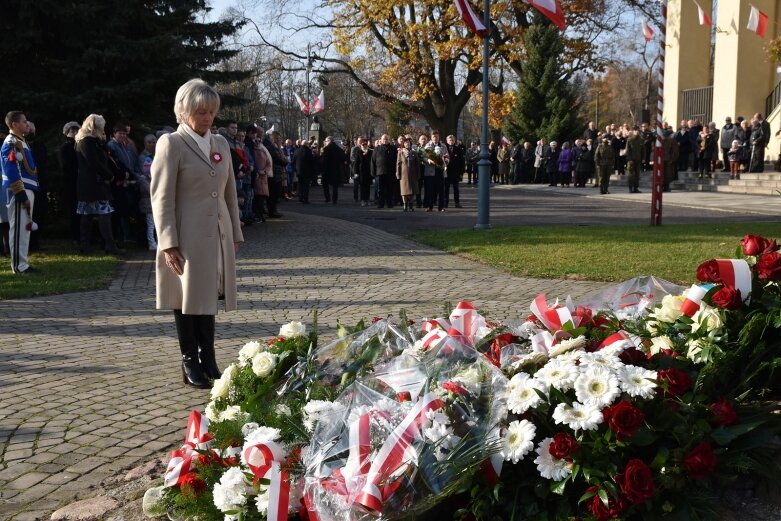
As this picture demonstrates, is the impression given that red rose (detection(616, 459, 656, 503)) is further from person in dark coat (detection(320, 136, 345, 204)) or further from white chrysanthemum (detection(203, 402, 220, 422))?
person in dark coat (detection(320, 136, 345, 204))

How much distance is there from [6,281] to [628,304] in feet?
27.9

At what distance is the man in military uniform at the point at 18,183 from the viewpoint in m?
10.9

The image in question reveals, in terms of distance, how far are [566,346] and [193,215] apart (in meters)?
2.94

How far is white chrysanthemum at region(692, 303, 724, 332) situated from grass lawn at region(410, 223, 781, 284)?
18.9ft

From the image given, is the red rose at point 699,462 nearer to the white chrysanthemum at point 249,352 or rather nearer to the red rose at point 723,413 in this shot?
the red rose at point 723,413

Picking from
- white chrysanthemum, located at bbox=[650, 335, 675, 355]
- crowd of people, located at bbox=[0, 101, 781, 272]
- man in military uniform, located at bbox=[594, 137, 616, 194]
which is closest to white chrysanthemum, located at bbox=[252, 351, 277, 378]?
white chrysanthemum, located at bbox=[650, 335, 675, 355]

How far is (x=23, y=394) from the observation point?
228 inches

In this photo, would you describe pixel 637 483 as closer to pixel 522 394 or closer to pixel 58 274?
pixel 522 394

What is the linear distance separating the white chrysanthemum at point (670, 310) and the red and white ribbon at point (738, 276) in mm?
265

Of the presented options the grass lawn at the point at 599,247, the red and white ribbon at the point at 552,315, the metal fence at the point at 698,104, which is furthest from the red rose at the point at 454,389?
the metal fence at the point at 698,104

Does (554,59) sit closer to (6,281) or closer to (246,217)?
(246,217)

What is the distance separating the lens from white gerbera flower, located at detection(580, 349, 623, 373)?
3.25 metres

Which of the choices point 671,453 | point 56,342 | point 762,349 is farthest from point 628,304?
point 56,342

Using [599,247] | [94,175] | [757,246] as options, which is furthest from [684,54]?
[757,246]
